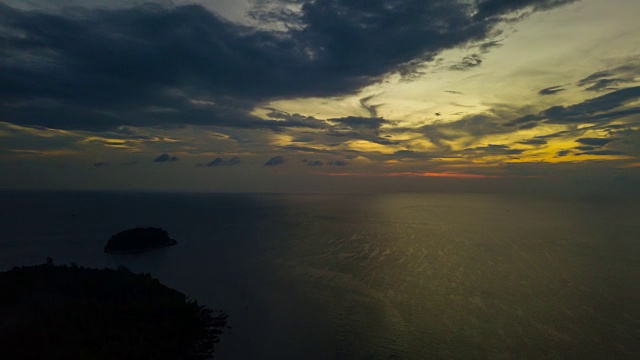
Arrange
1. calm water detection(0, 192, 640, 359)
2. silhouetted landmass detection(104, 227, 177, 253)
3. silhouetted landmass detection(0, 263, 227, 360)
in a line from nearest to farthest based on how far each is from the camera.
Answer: silhouetted landmass detection(0, 263, 227, 360) → calm water detection(0, 192, 640, 359) → silhouetted landmass detection(104, 227, 177, 253)

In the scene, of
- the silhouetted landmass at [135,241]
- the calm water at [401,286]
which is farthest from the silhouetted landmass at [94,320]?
the silhouetted landmass at [135,241]

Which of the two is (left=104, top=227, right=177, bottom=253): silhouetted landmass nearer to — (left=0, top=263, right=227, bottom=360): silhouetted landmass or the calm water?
the calm water

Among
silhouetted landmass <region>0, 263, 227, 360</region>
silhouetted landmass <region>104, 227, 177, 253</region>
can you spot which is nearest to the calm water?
silhouetted landmass <region>104, 227, 177, 253</region>

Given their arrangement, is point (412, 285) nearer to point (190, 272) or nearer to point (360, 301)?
point (360, 301)

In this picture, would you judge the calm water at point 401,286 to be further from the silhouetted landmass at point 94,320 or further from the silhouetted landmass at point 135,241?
the silhouetted landmass at point 94,320

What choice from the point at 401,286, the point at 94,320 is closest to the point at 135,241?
→ the point at 94,320

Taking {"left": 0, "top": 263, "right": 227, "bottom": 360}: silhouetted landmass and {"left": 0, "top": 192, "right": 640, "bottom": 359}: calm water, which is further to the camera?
{"left": 0, "top": 192, "right": 640, "bottom": 359}: calm water

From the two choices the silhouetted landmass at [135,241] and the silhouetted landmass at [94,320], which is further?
the silhouetted landmass at [135,241]
